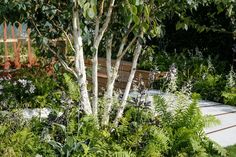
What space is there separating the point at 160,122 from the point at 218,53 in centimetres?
573

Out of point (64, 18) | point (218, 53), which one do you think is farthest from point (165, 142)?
point (218, 53)

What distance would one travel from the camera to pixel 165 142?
14.6 feet

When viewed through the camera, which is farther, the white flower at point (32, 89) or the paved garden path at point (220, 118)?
the white flower at point (32, 89)

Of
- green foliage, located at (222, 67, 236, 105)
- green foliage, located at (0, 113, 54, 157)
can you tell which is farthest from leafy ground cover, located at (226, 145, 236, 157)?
green foliage, located at (222, 67, 236, 105)

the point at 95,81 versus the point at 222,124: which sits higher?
the point at 95,81

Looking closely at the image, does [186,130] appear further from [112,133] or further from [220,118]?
[220,118]

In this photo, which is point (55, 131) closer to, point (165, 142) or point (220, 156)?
point (165, 142)

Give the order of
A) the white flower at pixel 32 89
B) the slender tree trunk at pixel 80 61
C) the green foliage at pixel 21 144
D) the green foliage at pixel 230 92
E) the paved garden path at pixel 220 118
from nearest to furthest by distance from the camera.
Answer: the green foliage at pixel 21 144, the slender tree trunk at pixel 80 61, the paved garden path at pixel 220 118, the white flower at pixel 32 89, the green foliage at pixel 230 92

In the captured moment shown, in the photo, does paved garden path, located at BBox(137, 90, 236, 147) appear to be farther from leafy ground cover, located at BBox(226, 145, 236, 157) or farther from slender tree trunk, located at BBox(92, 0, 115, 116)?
slender tree trunk, located at BBox(92, 0, 115, 116)

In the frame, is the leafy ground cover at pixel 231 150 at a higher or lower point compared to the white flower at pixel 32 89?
lower

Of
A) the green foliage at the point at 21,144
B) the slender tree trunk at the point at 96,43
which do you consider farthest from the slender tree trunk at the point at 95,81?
the green foliage at the point at 21,144

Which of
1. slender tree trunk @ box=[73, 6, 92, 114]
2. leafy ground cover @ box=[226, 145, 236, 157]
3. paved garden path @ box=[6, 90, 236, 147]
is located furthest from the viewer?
paved garden path @ box=[6, 90, 236, 147]

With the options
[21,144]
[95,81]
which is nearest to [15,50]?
[95,81]

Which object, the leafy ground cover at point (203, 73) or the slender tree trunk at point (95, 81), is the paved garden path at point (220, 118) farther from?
the slender tree trunk at point (95, 81)
